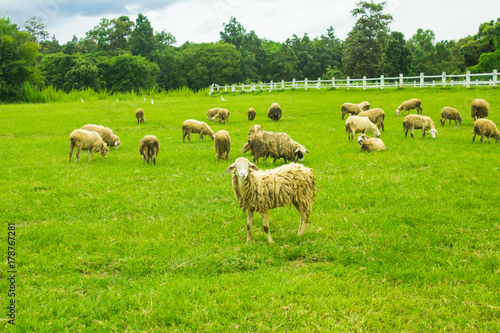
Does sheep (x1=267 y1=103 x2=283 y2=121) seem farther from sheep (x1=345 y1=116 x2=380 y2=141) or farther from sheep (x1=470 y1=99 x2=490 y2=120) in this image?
sheep (x1=470 y1=99 x2=490 y2=120)

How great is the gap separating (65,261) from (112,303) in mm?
1597

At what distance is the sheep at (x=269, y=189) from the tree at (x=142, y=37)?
81.6m

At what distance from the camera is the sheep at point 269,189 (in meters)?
6.57

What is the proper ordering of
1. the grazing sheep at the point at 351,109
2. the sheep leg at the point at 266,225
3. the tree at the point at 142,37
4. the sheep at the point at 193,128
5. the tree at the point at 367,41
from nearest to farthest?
the sheep leg at the point at 266,225
the sheep at the point at 193,128
the grazing sheep at the point at 351,109
the tree at the point at 367,41
the tree at the point at 142,37

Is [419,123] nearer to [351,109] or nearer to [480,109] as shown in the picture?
[480,109]

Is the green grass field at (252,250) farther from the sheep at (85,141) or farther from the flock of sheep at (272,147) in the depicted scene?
the sheep at (85,141)

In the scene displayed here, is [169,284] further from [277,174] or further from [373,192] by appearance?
[373,192]

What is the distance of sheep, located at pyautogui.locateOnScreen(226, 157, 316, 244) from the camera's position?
21.6 ft

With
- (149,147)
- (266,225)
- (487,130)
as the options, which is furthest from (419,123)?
(266,225)

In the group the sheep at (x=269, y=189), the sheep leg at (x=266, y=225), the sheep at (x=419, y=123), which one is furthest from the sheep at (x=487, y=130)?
the sheep leg at (x=266, y=225)

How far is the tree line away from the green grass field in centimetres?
4421

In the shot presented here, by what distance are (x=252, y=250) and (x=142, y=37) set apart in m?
83.7

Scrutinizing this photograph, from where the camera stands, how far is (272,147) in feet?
41.8

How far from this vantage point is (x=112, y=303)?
16.1ft
